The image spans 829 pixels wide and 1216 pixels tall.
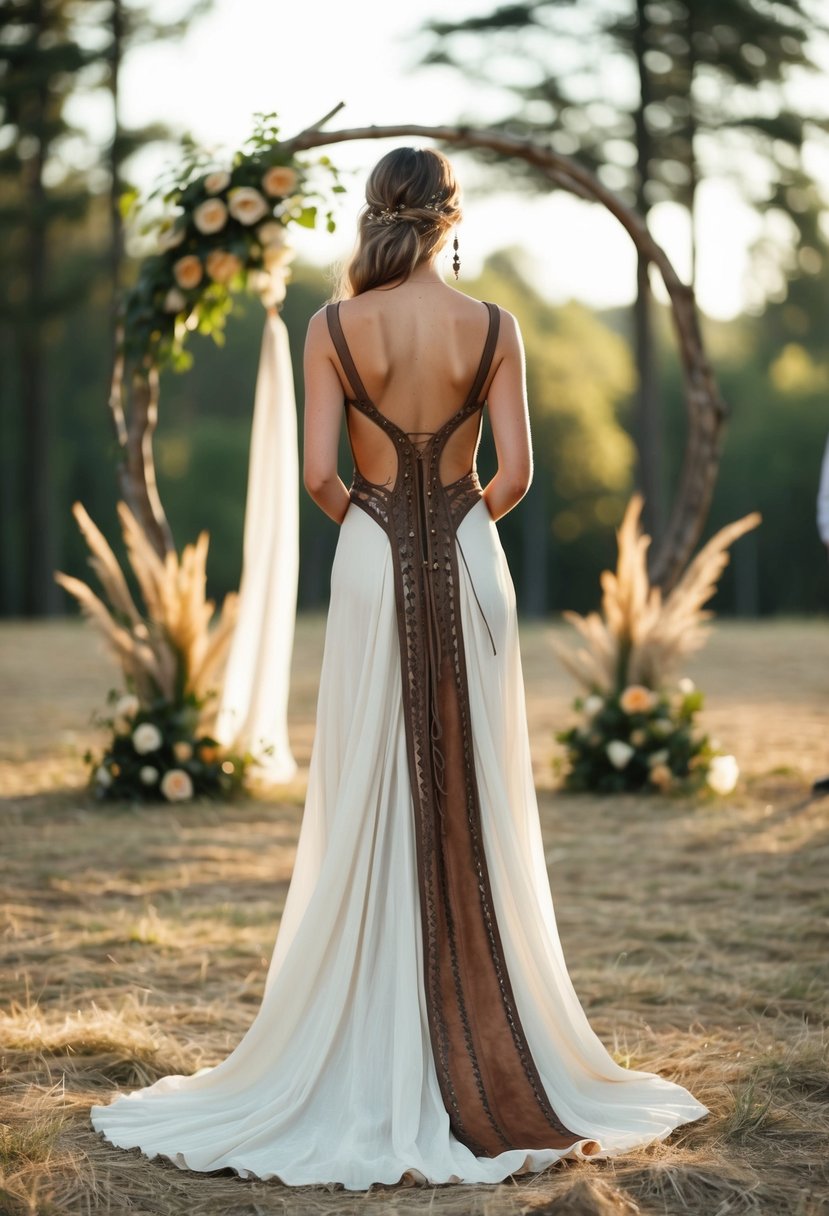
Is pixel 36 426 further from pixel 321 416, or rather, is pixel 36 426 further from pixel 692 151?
pixel 321 416

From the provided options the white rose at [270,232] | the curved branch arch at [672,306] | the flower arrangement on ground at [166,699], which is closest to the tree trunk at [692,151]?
the curved branch arch at [672,306]

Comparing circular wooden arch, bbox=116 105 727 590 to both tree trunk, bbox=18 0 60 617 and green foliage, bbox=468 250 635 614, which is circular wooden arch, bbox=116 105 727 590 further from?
green foliage, bbox=468 250 635 614

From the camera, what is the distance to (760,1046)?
3.23m

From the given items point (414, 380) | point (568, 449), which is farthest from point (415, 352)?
point (568, 449)

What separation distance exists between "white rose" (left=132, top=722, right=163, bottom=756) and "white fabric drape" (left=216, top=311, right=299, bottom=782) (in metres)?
0.34

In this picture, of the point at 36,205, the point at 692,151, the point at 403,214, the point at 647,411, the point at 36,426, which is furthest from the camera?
the point at 36,426

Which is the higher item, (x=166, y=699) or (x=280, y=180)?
(x=280, y=180)

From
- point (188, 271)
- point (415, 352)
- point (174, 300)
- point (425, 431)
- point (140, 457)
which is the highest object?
point (188, 271)

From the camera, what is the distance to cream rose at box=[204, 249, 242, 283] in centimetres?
621

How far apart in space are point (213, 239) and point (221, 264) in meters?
0.15

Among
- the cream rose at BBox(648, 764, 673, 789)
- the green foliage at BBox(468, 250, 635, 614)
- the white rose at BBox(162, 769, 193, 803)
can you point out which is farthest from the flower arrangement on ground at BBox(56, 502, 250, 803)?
the green foliage at BBox(468, 250, 635, 614)

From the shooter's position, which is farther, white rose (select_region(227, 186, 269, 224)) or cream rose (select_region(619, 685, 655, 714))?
cream rose (select_region(619, 685, 655, 714))

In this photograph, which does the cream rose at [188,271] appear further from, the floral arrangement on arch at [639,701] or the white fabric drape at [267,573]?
the floral arrangement on arch at [639,701]

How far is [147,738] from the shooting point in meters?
6.38
